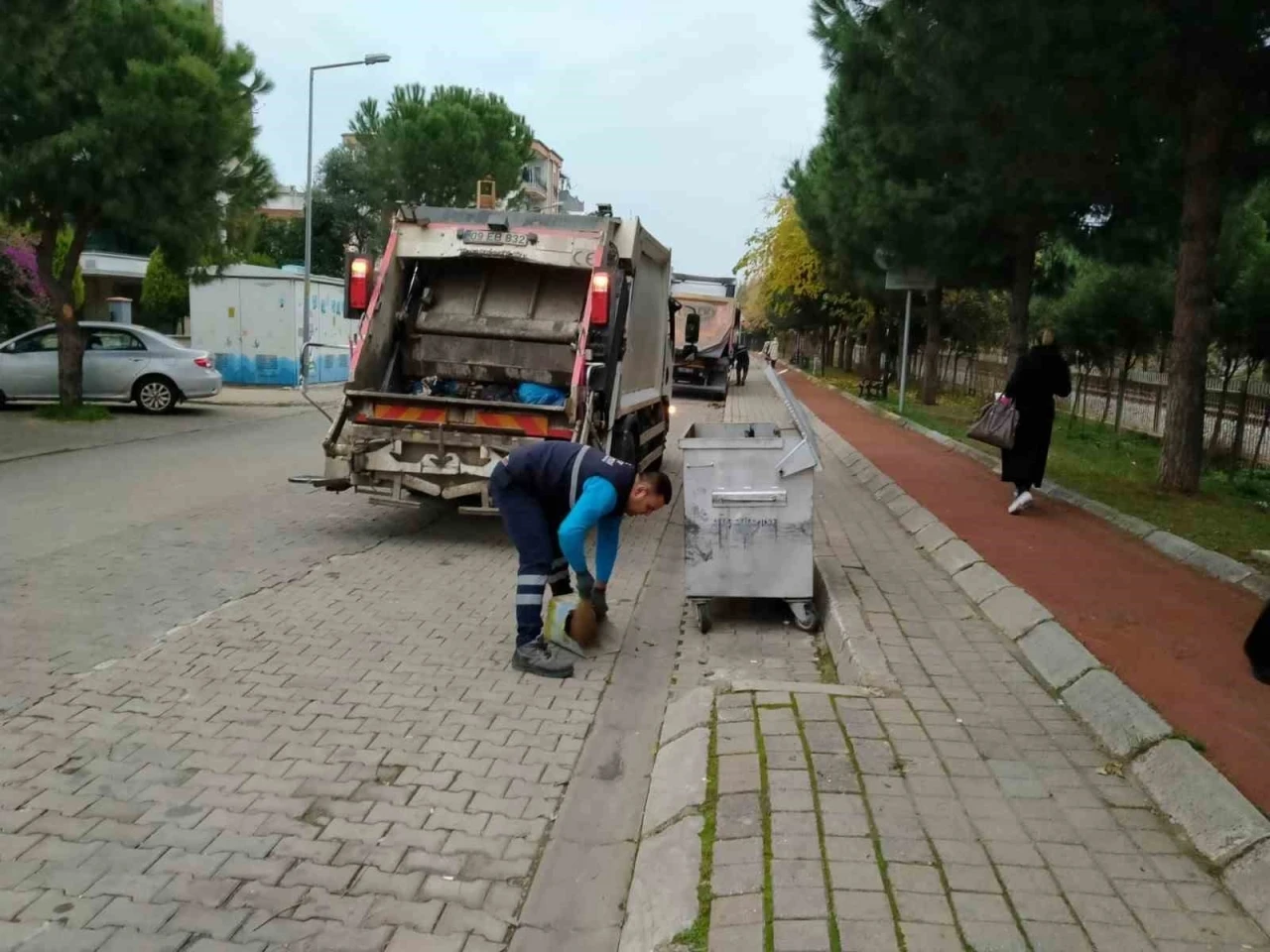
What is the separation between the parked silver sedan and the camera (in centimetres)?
1847

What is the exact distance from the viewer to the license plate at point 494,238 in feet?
32.4

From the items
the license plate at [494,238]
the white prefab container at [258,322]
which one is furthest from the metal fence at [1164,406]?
the white prefab container at [258,322]

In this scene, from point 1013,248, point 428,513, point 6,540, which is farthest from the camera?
point 1013,248

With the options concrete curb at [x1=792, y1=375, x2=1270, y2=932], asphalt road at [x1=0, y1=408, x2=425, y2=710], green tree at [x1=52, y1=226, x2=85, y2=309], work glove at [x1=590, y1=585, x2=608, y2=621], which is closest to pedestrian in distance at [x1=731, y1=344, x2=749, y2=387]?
green tree at [x1=52, y1=226, x2=85, y2=309]

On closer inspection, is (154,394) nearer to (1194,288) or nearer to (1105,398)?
(1194,288)

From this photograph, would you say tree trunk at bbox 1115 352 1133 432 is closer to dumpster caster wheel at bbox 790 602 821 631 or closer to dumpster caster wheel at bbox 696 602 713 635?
dumpster caster wheel at bbox 790 602 821 631

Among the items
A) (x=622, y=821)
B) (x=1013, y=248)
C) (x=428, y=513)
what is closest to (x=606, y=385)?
(x=428, y=513)

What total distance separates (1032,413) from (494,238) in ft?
17.1

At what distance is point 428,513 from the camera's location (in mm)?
10812

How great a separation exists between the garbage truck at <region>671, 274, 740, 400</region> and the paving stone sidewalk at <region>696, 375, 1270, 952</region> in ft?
74.5

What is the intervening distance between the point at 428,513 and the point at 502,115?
3948 centimetres

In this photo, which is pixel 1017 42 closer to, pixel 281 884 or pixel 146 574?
pixel 146 574

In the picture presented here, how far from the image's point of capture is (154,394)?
19672 mm

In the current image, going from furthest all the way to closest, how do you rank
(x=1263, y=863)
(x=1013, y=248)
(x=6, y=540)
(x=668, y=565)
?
1. (x=1013, y=248)
2. (x=668, y=565)
3. (x=6, y=540)
4. (x=1263, y=863)
